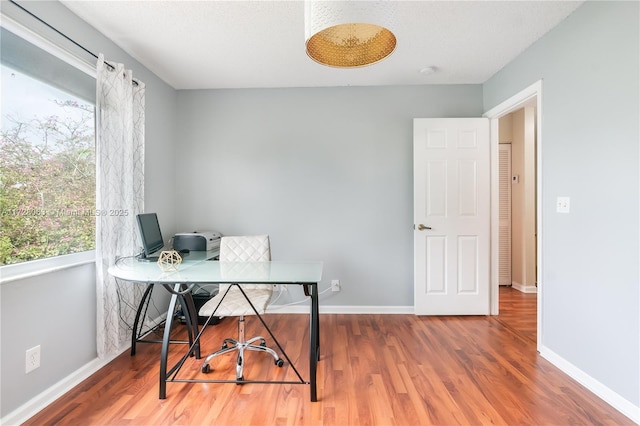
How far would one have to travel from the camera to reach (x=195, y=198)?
3.35 m

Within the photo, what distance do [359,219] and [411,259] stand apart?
708 millimetres

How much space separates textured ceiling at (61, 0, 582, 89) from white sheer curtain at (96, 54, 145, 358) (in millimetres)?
317

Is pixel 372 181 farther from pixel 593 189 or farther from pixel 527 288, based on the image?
pixel 527 288

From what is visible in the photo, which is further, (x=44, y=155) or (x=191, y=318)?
(x=191, y=318)

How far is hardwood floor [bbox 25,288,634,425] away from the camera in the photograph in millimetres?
1647

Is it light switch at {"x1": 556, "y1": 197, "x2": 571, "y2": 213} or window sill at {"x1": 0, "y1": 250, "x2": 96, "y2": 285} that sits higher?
light switch at {"x1": 556, "y1": 197, "x2": 571, "y2": 213}

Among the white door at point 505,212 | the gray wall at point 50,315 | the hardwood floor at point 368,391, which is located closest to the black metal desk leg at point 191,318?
the hardwood floor at point 368,391

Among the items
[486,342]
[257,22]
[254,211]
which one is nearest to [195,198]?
[254,211]

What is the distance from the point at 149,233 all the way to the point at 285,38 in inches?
73.6

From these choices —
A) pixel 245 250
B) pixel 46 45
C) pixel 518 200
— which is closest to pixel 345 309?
pixel 245 250

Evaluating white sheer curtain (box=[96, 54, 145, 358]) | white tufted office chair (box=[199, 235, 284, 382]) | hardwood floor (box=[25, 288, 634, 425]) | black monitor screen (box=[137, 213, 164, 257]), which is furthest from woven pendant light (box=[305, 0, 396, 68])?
hardwood floor (box=[25, 288, 634, 425])

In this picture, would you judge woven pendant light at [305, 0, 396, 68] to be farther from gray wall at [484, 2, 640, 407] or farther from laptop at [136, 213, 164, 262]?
laptop at [136, 213, 164, 262]

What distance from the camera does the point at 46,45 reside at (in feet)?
5.88

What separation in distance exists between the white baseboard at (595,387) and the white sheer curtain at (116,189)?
126 inches
